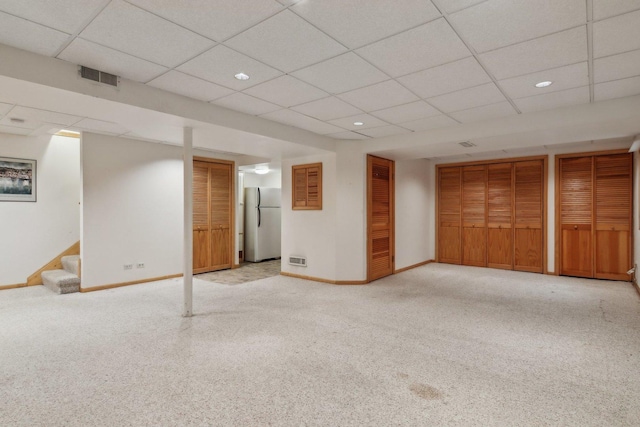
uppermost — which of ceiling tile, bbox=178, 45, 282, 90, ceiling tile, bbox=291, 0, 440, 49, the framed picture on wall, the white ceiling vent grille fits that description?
ceiling tile, bbox=178, 45, 282, 90

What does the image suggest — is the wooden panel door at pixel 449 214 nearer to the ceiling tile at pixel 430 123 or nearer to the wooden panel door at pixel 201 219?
the ceiling tile at pixel 430 123

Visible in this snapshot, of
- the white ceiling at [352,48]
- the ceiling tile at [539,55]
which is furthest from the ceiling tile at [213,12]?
the ceiling tile at [539,55]

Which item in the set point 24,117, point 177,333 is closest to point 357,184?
point 177,333

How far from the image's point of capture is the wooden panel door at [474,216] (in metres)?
7.42

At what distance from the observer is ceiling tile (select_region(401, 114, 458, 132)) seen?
4.50 meters

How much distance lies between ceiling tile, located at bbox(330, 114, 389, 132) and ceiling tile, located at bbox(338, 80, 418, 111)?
1.21 ft

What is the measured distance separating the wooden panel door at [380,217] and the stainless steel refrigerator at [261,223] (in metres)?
3.29

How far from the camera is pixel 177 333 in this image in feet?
11.5

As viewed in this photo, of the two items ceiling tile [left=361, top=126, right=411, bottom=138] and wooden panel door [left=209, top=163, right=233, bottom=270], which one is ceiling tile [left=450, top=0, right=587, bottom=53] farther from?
wooden panel door [left=209, top=163, right=233, bottom=270]

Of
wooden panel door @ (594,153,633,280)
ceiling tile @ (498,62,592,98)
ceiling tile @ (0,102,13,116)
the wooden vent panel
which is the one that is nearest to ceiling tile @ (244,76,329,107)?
ceiling tile @ (498,62,592,98)

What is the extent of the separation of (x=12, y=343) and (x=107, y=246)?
2.34 meters

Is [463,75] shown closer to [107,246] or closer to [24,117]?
[24,117]

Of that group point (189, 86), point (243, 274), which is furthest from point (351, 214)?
point (189, 86)

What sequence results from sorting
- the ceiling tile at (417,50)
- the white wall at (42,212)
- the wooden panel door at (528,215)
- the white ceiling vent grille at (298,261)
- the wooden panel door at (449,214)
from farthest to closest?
the wooden panel door at (449,214) → the wooden panel door at (528,215) → the white ceiling vent grille at (298,261) → the white wall at (42,212) → the ceiling tile at (417,50)
